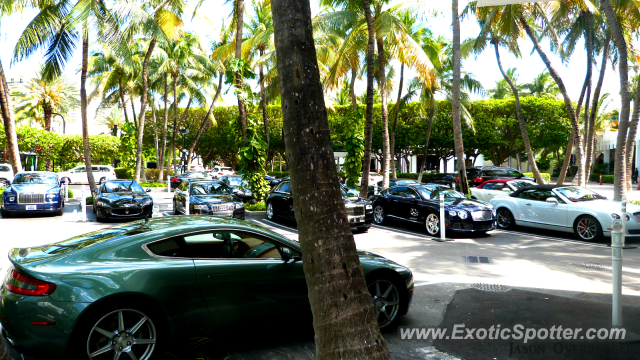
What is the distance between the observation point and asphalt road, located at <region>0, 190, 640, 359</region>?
17.8 ft

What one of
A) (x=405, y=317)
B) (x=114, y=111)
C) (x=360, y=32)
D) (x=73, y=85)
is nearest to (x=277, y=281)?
(x=405, y=317)

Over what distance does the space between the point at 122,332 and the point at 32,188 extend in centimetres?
1396

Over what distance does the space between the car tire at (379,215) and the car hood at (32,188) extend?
1106 centimetres

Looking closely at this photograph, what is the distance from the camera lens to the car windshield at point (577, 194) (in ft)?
38.9

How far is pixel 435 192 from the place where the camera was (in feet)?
42.4

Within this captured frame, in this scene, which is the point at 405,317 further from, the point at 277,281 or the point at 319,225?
the point at 319,225

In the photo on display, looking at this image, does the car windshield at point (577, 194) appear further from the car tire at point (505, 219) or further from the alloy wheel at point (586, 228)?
the car tire at point (505, 219)

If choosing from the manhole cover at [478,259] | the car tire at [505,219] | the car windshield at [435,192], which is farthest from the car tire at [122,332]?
the car tire at [505,219]

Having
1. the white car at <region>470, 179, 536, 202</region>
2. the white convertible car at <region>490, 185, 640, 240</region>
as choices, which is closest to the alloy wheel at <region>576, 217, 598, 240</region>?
the white convertible car at <region>490, 185, 640, 240</region>

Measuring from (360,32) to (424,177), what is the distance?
16.6m

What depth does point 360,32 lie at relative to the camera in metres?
19.8

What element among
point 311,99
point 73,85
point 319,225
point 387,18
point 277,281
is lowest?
point 277,281

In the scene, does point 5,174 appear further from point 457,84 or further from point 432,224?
point 432,224

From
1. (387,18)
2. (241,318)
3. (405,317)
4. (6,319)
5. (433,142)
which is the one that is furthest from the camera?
(433,142)
